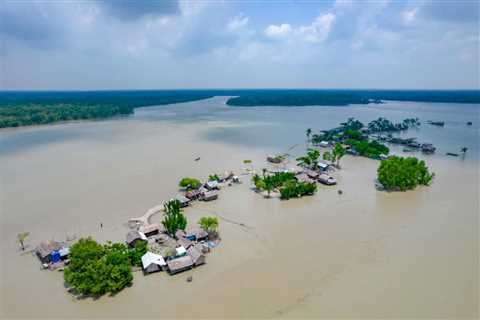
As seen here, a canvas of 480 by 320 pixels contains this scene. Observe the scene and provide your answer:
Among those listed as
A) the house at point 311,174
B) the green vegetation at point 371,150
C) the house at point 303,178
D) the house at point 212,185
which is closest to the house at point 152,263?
the house at point 212,185

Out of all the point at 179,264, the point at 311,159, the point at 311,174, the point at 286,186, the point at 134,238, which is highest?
the point at 311,159

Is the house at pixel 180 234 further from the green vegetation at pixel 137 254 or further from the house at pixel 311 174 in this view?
the house at pixel 311 174

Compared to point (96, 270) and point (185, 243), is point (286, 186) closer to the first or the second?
point (185, 243)

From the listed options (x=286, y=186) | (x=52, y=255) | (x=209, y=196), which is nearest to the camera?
(x=52, y=255)

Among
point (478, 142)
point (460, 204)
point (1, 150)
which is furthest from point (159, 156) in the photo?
point (478, 142)


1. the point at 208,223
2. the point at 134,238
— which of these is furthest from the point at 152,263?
the point at 208,223

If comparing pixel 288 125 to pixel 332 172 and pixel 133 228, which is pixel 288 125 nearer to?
pixel 332 172
